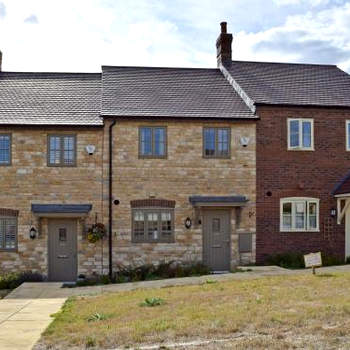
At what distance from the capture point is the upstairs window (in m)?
21.2

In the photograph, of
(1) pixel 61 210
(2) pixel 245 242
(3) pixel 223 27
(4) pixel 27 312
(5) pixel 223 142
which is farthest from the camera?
(3) pixel 223 27

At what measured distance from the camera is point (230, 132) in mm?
22094

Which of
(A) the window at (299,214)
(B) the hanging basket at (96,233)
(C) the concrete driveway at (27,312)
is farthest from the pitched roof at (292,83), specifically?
(C) the concrete driveway at (27,312)

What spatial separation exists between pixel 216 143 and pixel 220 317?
11864mm

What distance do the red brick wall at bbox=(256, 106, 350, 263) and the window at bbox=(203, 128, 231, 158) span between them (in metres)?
1.19

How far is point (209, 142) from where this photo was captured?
22.1m

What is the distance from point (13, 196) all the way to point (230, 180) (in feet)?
26.0

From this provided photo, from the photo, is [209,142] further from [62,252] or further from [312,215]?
[62,252]

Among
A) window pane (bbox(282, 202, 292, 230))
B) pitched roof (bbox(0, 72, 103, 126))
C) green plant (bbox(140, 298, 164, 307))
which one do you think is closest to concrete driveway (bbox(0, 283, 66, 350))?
green plant (bbox(140, 298, 164, 307))

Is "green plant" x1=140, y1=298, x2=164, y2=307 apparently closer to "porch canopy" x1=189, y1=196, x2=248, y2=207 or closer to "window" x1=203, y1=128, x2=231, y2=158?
"porch canopy" x1=189, y1=196, x2=248, y2=207

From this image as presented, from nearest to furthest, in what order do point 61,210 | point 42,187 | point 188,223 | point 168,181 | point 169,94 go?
point 61,210 < point 42,187 < point 188,223 < point 168,181 < point 169,94

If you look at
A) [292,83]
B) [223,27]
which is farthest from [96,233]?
[223,27]

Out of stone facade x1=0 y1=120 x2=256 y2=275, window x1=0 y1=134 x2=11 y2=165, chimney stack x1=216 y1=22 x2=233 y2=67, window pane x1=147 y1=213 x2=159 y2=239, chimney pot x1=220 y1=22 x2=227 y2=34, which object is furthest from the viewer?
chimney pot x1=220 y1=22 x2=227 y2=34

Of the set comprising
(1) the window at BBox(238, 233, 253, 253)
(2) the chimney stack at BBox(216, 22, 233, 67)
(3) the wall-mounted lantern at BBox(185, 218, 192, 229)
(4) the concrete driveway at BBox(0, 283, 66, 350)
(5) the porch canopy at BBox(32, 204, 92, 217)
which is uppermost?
(2) the chimney stack at BBox(216, 22, 233, 67)
